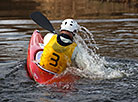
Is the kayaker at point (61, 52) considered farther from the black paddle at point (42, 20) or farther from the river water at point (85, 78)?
the black paddle at point (42, 20)

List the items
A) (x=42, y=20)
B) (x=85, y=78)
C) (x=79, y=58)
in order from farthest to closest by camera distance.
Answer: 1. (x=42, y=20)
2. (x=85, y=78)
3. (x=79, y=58)

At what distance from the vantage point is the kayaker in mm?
6352

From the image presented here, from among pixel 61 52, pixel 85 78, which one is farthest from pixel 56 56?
pixel 85 78

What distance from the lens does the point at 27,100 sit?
18.1 ft

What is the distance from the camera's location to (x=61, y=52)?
6.33m

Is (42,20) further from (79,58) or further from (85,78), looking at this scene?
(85,78)

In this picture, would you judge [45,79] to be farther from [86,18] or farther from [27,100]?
[86,18]

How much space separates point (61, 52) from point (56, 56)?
0.13 metres

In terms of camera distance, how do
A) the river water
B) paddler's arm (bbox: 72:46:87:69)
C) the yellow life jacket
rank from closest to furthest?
the river water
the yellow life jacket
paddler's arm (bbox: 72:46:87:69)

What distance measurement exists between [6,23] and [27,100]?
402 inches

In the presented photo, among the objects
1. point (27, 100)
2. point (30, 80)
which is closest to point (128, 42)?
point (30, 80)

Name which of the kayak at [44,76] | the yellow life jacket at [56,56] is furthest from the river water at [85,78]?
the yellow life jacket at [56,56]

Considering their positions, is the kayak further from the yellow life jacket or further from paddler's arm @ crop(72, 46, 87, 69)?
paddler's arm @ crop(72, 46, 87, 69)

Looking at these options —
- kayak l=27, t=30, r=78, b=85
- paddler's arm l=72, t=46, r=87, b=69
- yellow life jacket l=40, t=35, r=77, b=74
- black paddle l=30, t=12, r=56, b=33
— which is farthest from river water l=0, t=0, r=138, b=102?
black paddle l=30, t=12, r=56, b=33
